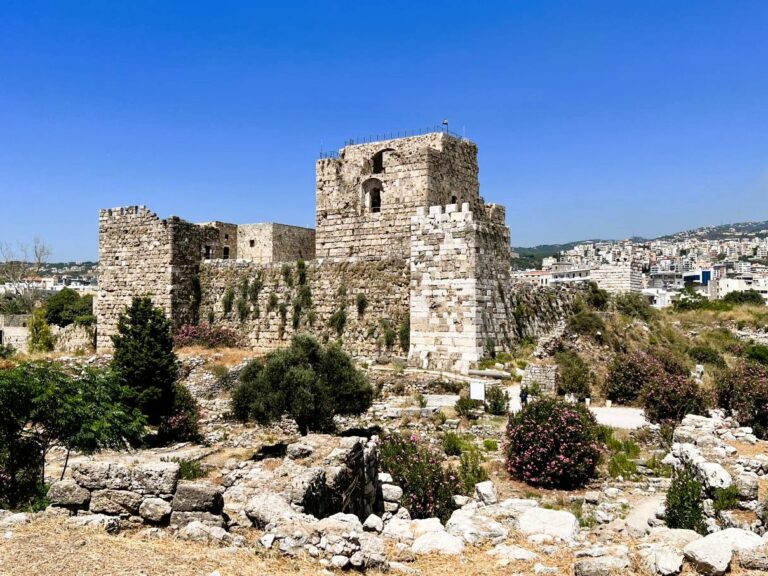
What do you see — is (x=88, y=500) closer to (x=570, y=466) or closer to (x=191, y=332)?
(x=570, y=466)

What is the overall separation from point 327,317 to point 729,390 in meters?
12.8

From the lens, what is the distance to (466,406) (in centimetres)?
1683

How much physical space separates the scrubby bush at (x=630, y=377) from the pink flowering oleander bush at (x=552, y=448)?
6.01 metres

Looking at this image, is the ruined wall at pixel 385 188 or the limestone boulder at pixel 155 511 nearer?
the limestone boulder at pixel 155 511

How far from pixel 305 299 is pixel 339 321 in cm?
179

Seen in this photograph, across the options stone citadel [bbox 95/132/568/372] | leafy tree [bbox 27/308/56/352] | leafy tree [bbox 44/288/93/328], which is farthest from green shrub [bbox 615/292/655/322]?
leafy tree [bbox 44/288/93/328]

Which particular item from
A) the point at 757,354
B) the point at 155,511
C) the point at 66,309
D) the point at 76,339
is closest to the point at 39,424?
the point at 155,511

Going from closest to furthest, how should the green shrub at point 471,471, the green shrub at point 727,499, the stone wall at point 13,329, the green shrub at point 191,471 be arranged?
the green shrub at point 727,499 → the green shrub at point 471,471 → the green shrub at point 191,471 → the stone wall at point 13,329

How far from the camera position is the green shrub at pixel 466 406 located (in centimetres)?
1669

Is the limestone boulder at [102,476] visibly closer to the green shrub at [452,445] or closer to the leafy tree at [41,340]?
the green shrub at [452,445]

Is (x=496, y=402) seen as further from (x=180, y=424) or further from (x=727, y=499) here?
(x=180, y=424)

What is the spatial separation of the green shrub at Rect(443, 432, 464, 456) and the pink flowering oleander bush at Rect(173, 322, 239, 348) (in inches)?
517

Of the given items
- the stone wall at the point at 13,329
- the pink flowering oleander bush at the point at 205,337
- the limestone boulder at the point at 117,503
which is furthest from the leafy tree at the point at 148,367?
the stone wall at the point at 13,329

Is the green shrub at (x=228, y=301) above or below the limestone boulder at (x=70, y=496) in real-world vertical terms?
above
